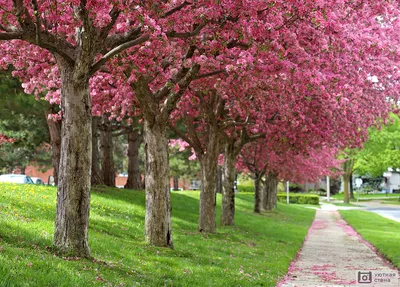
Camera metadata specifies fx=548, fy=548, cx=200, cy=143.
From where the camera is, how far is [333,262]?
53.7 ft

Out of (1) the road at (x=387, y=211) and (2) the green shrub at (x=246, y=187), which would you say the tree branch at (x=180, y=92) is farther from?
(2) the green shrub at (x=246, y=187)

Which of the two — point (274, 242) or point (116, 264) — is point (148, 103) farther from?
point (274, 242)

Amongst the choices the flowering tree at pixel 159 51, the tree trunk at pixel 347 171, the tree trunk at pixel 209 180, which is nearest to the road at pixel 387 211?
the tree trunk at pixel 347 171

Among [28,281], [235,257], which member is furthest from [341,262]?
[28,281]

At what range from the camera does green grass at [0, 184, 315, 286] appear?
8070 millimetres

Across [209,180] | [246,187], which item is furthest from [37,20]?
[246,187]

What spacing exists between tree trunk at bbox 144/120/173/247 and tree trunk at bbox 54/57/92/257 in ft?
13.9

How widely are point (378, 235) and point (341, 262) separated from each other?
32.2ft

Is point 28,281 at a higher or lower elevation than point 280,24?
lower

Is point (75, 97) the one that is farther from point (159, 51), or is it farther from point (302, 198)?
point (302, 198)

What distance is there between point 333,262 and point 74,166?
30.6 feet

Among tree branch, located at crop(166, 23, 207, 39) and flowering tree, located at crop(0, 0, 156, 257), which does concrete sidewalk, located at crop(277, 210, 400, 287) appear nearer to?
flowering tree, located at crop(0, 0, 156, 257)

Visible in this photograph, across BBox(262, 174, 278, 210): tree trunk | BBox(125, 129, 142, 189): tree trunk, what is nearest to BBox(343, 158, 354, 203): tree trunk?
BBox(262, 174, 278, 210): tree trunk

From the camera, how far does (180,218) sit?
24.4m
